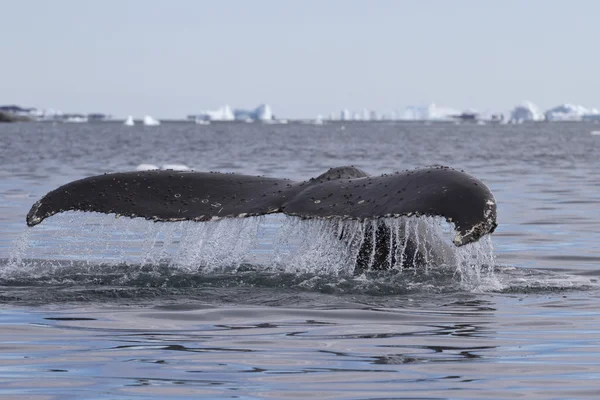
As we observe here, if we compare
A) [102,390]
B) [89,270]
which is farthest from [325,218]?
[89,270]

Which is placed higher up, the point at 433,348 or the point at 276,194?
the point at 276,194

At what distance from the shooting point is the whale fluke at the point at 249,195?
644cm

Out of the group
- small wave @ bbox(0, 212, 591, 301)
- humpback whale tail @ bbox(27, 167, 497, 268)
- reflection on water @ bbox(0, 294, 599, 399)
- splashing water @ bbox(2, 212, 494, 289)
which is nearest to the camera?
reflection on water @ bbox(0, 294, 599, 399)

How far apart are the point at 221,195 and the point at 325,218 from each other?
0.93 metres

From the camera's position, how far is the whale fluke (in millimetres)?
6438

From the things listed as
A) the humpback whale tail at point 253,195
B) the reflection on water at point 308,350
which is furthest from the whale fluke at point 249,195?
the reflection on water at point 308,350

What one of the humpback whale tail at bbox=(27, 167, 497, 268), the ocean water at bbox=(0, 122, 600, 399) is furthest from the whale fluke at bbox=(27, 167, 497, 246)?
the ocean water at bbox=(0, 122, 600, 399)

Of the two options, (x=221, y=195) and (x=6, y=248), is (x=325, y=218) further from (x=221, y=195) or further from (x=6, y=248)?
(x=6, y=248)

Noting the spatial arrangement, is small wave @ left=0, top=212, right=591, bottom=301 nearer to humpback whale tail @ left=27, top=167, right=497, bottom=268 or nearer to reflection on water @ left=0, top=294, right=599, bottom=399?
humpback whale tail @ left=27, top=167, right=497, bottom=268

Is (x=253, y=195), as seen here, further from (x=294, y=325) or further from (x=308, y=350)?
(x=308, y=350)

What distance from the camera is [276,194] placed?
738 cm

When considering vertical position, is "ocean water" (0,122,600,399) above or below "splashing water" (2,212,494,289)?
below

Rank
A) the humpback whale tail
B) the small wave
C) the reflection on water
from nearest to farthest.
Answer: the reflection on water < the humpback whale tail < the small wave

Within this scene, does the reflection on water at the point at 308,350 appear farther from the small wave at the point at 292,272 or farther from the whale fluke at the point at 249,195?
the whale fluke at the point at 249,195
